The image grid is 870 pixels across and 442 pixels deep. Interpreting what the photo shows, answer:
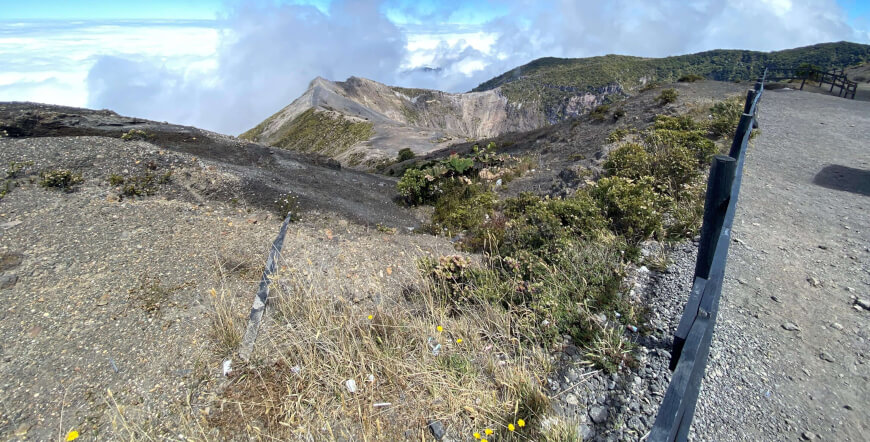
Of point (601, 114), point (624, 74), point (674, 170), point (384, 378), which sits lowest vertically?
point (384, 378)

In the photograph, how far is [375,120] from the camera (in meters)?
50.6

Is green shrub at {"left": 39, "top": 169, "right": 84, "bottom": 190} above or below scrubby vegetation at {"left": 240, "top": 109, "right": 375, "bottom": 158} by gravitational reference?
above

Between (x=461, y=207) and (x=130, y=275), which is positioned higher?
(x=130, y=275)

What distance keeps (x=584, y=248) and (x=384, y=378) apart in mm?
2912

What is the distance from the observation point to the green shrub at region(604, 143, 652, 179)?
7.31 metres

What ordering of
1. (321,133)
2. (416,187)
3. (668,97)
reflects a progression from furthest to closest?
(321,133) < (668,97) < (416,187)

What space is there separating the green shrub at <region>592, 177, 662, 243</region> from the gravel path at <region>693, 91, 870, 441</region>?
0.95m

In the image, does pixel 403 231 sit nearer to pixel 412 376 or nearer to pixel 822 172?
pixel 412 376

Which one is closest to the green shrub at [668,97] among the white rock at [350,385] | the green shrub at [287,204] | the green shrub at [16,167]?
the green shrub at [287,204]

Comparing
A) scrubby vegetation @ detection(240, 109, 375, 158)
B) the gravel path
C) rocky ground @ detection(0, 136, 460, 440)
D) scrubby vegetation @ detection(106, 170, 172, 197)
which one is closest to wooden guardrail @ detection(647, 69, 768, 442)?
the gravel path

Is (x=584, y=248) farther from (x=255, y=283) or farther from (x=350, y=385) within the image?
(x=255, y=283)

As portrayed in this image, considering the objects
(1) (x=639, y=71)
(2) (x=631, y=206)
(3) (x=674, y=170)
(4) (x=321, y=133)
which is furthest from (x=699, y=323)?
(1) (x=639, y=71)

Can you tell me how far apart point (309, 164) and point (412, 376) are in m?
10.9

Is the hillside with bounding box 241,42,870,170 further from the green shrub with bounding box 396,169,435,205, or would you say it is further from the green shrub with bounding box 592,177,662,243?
the green shrub with bounding box 592,177,662,243
